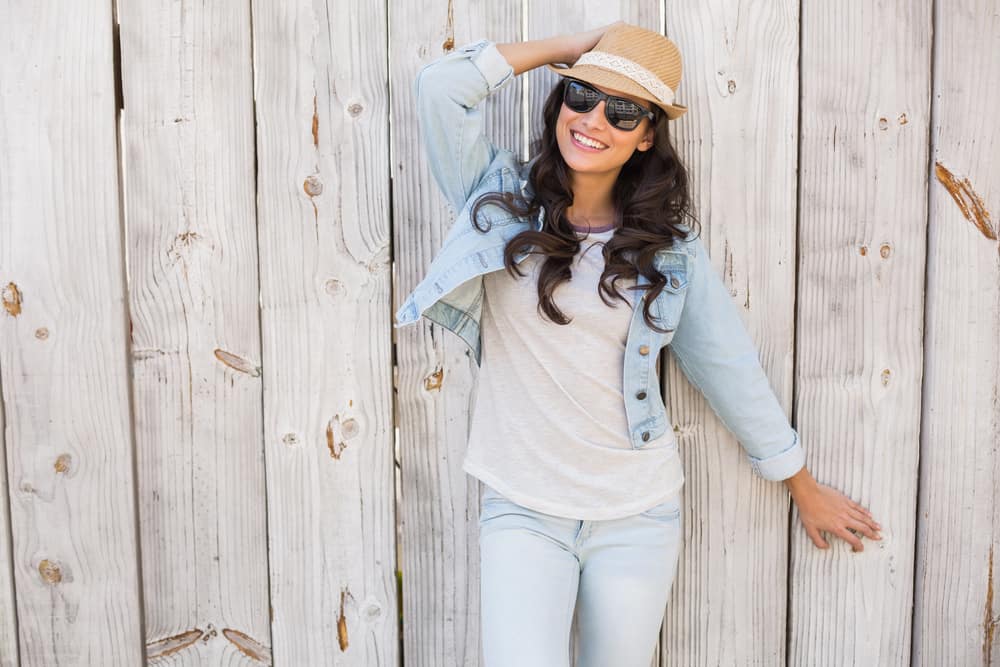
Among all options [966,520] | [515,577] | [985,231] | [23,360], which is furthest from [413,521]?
[985,231]

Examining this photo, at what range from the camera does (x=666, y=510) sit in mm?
1838

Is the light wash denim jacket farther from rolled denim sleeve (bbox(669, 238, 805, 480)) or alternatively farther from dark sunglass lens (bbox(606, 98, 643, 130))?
dark sunglass lens (bbox(606, 98, 643, 130))

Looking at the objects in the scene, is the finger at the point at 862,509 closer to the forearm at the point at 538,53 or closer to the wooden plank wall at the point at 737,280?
the wooden plank wall at the point at 737,280

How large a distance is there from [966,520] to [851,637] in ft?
1.37

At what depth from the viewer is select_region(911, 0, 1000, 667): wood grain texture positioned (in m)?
2.10

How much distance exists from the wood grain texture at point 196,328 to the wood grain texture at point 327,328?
0.05m

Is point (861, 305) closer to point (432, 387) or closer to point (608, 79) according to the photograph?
point (608, 79)

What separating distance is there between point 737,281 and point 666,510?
0.61 meters

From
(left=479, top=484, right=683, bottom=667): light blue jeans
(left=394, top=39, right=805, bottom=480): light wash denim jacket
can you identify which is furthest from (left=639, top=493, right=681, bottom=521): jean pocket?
(left=394, top=39, right=805, bottom=480): light wash denim jacket

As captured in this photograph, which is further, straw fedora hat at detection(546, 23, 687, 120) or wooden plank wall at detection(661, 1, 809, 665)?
wooden plank wall at detection(661, 1, 809, 665)

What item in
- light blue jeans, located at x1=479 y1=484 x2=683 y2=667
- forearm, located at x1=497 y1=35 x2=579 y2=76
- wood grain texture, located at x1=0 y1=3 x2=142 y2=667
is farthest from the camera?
wood grain texture, located at x1=0 y1=3 x2=142 y2=667

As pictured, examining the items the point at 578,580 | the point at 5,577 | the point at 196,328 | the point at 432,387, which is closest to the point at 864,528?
the point at 578,580

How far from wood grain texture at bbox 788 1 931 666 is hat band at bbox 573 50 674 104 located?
548 mm

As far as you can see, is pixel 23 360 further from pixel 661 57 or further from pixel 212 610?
pixel 661 57
